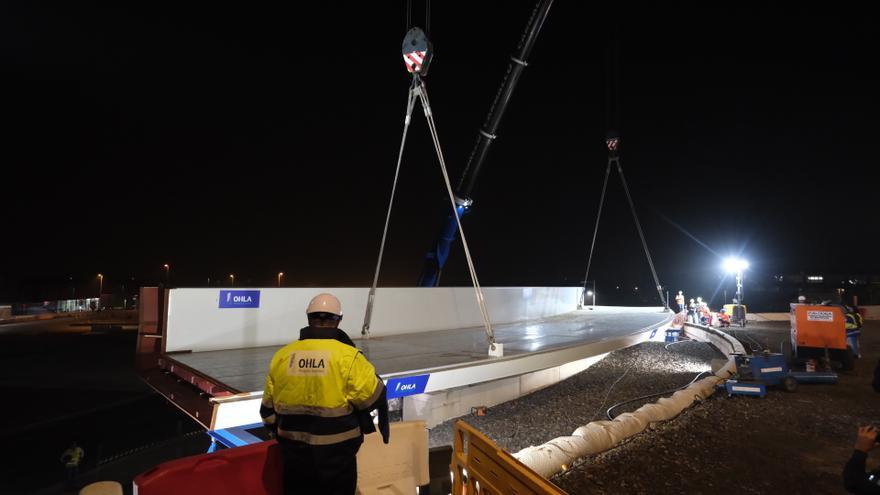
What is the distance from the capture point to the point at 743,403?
6.51 metres

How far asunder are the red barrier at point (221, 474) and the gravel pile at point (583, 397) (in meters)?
4.84

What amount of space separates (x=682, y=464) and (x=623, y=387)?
5.56 meters

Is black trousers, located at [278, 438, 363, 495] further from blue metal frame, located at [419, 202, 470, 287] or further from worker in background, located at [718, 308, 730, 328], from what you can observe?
worker in background, located at [718, 308, 730, 328]

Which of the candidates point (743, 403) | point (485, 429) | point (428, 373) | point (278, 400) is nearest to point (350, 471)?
point (278, 400)

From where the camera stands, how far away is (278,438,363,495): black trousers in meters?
2.21

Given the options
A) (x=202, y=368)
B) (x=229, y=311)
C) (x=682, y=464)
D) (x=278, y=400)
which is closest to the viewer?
(x=278, y=400)

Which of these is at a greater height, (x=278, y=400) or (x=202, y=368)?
(x=278, y=400)

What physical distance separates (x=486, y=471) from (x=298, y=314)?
4.92 m

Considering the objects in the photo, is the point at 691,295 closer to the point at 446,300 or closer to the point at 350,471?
the point at 446,300

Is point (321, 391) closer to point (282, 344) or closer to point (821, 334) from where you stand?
point (282, 344)

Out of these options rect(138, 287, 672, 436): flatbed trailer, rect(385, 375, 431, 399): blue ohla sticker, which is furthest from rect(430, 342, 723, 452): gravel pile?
rect(385, 375, 431, 399): blue ohla sticker

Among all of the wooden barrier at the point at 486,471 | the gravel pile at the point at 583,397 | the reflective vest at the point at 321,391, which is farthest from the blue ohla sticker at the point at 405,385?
the reflective vest at the point at 321,391

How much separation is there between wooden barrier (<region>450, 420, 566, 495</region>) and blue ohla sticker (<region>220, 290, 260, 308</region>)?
436 centimetres

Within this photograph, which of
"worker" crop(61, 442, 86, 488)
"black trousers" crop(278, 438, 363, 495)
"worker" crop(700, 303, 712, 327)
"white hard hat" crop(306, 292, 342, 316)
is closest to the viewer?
"black trousers" crop(278, 438, 363, 495)
